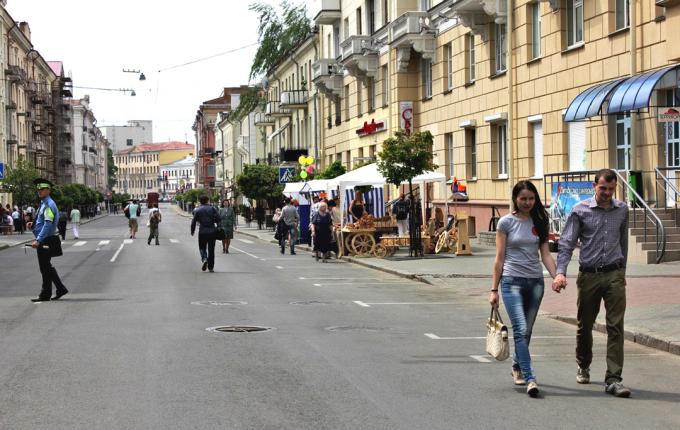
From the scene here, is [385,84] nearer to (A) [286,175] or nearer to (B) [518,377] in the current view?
(A) [286,175]

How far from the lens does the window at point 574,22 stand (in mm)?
25719

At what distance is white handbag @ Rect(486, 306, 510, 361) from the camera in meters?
7.96

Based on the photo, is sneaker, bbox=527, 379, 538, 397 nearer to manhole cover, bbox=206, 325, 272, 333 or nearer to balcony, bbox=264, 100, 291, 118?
manhole cover, bbox=206, 325, 272, 333

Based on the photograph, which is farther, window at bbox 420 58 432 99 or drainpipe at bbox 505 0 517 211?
window at bbox 420 58 432 99

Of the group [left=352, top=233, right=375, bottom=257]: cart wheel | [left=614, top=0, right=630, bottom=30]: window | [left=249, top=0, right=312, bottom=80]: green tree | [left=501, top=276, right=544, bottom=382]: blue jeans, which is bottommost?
[left=352, top=233, right=375, bottom=257]: cart wheel

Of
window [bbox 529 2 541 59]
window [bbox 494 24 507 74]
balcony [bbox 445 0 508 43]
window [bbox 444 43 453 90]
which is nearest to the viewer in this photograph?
window [bbox 529 2 541 59]

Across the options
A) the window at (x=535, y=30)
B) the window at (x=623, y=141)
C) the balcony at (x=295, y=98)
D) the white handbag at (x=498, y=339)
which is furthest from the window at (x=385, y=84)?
the white handbag at (x=498, y=339)

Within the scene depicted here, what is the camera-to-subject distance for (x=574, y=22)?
26094mm

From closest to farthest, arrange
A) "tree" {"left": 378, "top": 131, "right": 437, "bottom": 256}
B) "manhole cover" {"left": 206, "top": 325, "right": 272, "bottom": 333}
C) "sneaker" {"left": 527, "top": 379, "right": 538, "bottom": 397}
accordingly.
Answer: "sneaker" {"left": 527, "top": 379, "right": 538, "bottom": 397}
"manhole cover" {"left": 206, "top": 325, "right": 272, "bottom": 333}
"tree" {"left": 378, "top": 131, "right": 437, "bottom": 256}

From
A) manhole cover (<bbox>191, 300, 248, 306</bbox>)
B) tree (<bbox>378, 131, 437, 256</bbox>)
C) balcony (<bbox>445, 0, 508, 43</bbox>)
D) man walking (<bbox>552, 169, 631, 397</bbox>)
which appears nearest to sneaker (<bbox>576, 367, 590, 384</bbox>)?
man walking (<bbox>552, 169, 631, 397</bbox>)

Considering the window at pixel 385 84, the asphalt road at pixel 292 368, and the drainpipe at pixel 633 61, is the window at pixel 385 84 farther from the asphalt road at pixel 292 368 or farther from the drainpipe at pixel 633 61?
the asphalt road at pixel 292 368

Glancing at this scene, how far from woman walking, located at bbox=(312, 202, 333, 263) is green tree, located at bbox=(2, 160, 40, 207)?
3450cm

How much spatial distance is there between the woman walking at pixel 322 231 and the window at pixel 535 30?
7.16 m

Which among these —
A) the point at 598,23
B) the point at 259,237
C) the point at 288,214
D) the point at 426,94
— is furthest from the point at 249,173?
the point at 598,23
